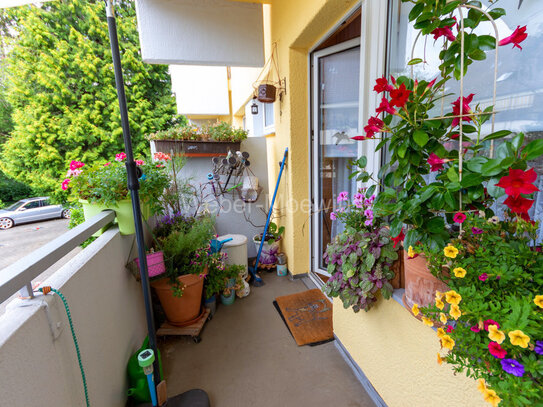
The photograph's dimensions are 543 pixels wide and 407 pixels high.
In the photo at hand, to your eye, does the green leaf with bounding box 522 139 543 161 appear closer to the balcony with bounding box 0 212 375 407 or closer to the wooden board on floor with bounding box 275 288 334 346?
the balcony with bounding box 0 212 375 407

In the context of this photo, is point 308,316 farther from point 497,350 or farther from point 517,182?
point 517,182

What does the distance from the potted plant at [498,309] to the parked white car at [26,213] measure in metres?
5.22

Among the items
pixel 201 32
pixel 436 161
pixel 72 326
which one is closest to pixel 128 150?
pixel 72 326

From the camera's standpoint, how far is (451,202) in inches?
23.2

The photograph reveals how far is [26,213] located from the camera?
4543 mm

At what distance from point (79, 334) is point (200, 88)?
257 inches

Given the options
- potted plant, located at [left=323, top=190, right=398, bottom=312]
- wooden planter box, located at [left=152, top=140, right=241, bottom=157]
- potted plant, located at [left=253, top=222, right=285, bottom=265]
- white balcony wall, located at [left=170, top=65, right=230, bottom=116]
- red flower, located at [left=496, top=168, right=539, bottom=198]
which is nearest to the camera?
red flower, located at [left=496, top=168, right=539, bottom=198]

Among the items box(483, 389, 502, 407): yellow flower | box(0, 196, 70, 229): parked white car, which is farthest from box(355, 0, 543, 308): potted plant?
box(0, 196, 70, 229): parked white car

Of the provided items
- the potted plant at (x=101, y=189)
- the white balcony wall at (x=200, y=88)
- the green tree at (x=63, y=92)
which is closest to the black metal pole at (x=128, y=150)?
the potted plant at (x=101, y=189)

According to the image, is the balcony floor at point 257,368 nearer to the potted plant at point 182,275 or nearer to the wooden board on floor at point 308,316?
the wooden board on floor at point 308,316

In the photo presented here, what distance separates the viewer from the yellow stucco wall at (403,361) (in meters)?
0.91

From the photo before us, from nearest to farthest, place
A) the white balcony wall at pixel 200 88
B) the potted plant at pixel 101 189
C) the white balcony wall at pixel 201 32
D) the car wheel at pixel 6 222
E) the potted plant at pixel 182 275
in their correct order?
the potted plant at pixel 101 189
the potted plant at pixel 182 275
the white balcony wall at pixel 201 32
the car wheel at pixel 6 222
the white balcony wall at pixel 200 88

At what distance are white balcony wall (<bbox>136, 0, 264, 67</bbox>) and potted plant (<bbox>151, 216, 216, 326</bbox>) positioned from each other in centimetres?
182

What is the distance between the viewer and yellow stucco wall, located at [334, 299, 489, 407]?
0.91m
